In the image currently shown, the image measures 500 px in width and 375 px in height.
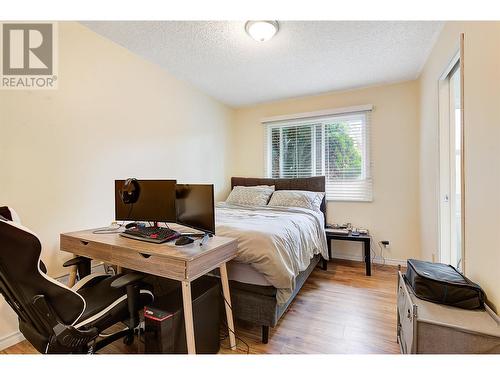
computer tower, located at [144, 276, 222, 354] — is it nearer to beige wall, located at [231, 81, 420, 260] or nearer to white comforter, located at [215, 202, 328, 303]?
white comforter, located at [215, 202, 328, 303]

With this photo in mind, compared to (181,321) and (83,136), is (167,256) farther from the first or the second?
(83,136)

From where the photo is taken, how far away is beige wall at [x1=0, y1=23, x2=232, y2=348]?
1720 millimetres

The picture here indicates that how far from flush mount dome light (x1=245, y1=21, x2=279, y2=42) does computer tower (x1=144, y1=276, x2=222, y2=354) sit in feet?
6.75

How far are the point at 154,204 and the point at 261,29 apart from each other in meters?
1.71

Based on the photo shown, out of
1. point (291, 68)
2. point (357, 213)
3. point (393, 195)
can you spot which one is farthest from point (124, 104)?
point (393, 195)

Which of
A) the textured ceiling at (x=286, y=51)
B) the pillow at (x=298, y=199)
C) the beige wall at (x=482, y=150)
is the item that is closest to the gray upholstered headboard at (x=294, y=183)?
the pillow at (x=298, y=199)

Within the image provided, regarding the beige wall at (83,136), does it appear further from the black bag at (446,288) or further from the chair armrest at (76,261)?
the black bag at (446,288)

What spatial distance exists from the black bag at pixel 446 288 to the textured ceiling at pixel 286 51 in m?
2.02

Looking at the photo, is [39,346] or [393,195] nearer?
[39,346]

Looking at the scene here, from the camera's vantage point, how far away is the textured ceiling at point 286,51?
2.05 m

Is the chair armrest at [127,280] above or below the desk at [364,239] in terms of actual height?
above

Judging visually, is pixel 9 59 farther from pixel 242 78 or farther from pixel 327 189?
pixel 327 189

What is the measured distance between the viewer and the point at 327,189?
3559 mm
